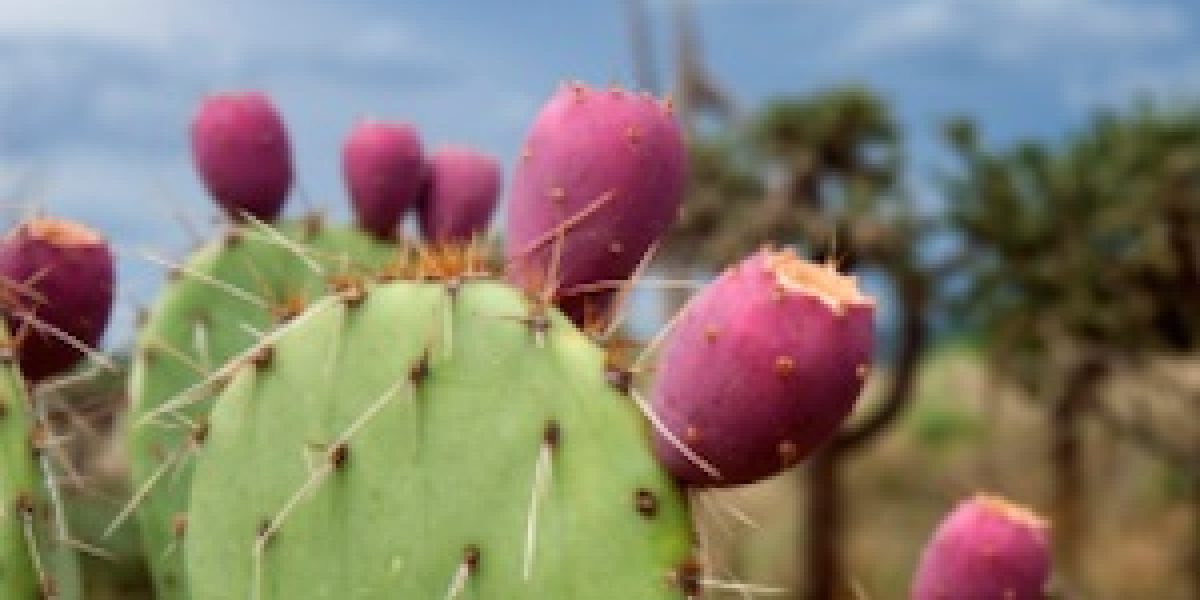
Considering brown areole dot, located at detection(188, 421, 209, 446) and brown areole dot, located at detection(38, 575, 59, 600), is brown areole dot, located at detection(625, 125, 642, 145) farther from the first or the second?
brown areole dot, located at detection(38, 575, 59, 600)

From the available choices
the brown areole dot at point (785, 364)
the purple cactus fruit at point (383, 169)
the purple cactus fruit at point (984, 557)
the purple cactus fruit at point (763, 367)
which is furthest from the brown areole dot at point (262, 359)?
the purple cactus fruit at point (383, 169)

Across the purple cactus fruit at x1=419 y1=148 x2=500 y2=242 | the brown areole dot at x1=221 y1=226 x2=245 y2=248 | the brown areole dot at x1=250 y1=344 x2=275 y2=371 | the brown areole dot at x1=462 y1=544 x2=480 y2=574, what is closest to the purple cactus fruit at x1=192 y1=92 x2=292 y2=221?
the brown areole dot at x1=221 y1=226 x2=245 y2=248

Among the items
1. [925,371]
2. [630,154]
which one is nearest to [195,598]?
[630,154]

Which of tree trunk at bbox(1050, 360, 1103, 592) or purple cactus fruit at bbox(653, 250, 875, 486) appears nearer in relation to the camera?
purple cactus fruit at bbox(653, 250, 875, 486)

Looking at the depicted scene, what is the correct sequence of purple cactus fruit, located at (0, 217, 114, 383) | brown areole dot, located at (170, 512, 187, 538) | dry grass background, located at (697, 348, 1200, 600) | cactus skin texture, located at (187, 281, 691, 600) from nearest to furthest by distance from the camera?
cactus skin texture, located at (187, 281, 691, 600)
brown areole dot, located at (170, 512, 187, 538)
purple cactus fruit, located at (0, 217, 114, 383)
dry grass background, located at (697, 348, 1200, 600)

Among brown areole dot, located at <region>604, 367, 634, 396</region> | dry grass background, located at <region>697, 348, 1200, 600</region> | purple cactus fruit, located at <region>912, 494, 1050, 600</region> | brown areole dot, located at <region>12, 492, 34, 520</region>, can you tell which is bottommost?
dry grass background, located at <region>697, 348, 1200, 600</region>

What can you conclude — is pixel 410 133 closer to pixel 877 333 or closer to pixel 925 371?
pixel 877 333

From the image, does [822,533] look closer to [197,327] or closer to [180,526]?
[197,327]
